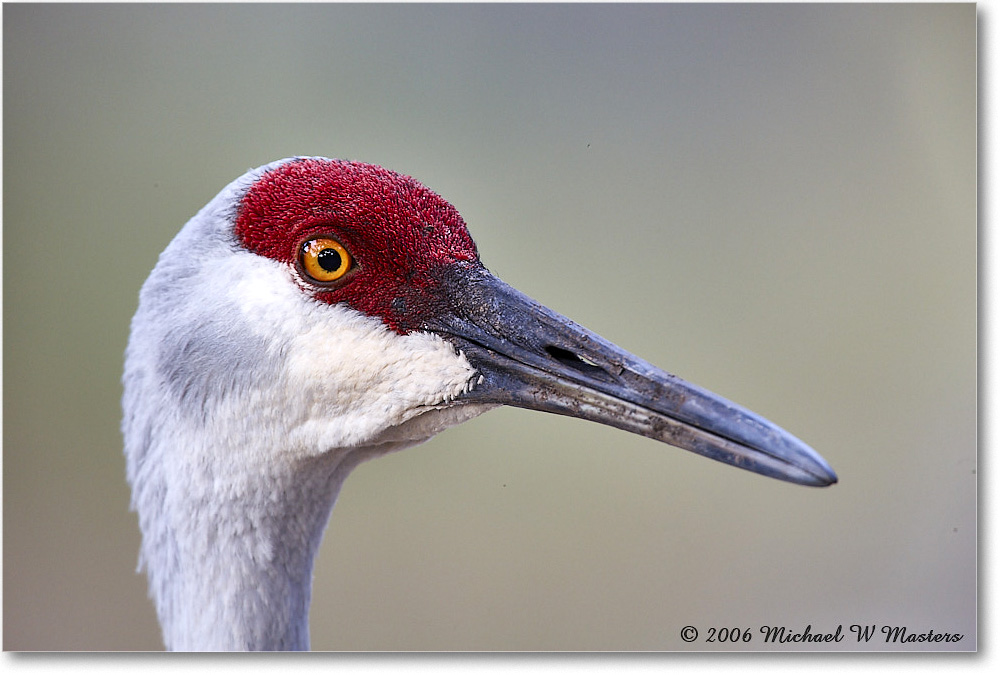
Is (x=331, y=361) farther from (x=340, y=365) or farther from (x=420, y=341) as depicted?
(x=420, y=341)

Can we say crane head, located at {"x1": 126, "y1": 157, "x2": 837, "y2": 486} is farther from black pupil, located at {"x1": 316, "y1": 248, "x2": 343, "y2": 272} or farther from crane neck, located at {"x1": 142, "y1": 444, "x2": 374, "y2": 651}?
crane neck, located at {"x1": 142, "y1": 444, "x2": 374, "y2": 651}

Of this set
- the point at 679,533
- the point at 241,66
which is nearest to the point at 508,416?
the point at 679,533

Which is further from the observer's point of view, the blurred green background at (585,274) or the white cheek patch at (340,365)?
the blurred green background at (585,274)

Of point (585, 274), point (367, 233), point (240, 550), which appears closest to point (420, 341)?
point (367, 233)

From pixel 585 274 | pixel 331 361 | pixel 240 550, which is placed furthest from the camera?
pixel 585 274

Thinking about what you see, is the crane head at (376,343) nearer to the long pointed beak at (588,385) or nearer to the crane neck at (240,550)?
the long pointed beak at (588,385)

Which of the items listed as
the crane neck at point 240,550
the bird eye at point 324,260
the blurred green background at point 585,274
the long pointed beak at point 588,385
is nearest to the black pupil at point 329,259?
the bird eye at point 324,260

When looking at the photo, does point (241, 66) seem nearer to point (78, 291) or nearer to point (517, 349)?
point (78, 291)

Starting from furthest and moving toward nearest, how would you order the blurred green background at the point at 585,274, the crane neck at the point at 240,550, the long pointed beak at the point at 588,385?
the blurred green background at the point at 585,274, the crane neck at the point at 240,550, the long pointed beak at the point at 588,385
